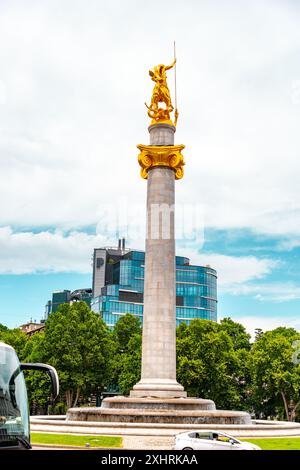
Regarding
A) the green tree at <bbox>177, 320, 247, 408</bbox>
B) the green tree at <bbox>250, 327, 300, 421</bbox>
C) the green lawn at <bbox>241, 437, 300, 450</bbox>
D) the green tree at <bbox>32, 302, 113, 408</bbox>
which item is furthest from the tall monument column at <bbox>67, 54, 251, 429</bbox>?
the green tree at <bbox>250, 327, 300, 421</bbox>

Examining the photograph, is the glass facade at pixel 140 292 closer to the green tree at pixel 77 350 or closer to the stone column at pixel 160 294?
the green tree at pixel 77 350

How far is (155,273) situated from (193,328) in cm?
2954

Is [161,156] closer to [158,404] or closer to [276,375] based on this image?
[158,404]

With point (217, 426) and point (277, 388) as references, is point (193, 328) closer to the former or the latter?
point (277, 388)

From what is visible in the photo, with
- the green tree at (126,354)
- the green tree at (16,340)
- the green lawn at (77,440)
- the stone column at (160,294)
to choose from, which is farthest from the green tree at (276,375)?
the green lawn at (77,440)

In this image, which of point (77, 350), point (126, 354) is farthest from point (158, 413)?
point (126, 354)

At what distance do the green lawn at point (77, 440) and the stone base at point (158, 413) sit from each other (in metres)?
5.72

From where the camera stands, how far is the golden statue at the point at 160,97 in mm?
48031

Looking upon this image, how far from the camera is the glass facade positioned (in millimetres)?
150250

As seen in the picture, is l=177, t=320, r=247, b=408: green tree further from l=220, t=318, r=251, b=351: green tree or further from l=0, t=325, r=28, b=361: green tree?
l=0, t=325, r=28, b=361: green tree

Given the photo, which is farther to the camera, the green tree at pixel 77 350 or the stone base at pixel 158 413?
the green tree at pixel 77 350

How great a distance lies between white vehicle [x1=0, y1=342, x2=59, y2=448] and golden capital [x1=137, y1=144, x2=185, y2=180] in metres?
35.0

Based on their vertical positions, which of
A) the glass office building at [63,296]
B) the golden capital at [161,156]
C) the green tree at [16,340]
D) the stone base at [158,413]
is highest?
the glass office building at [63,296]

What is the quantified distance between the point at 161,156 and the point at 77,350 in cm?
3247
